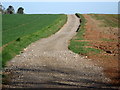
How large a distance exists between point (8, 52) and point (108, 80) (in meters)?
7.20

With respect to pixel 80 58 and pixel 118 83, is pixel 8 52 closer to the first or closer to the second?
pixel 80 58

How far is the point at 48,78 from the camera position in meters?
10.8

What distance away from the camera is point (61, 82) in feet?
33.6

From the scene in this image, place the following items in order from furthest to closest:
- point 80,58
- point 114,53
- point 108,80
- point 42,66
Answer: point 114,53
point 80,58
point 42,66
point 108,80

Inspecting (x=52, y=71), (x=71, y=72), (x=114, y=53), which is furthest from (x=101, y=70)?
(x=114, y=53)

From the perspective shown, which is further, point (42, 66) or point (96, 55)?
point (96, 55)

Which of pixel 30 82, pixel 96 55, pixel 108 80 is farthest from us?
pixel 96 55

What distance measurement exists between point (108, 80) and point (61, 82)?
193cm

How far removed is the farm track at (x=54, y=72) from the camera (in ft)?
32.9

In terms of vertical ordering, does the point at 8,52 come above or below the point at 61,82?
above

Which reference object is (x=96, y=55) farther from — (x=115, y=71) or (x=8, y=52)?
(x=8, y=52)

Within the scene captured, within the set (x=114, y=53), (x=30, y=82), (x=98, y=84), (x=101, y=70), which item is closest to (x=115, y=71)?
(x=101, y=70)

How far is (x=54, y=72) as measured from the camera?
38.9ft

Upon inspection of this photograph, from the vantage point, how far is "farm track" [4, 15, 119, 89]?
10.0m
